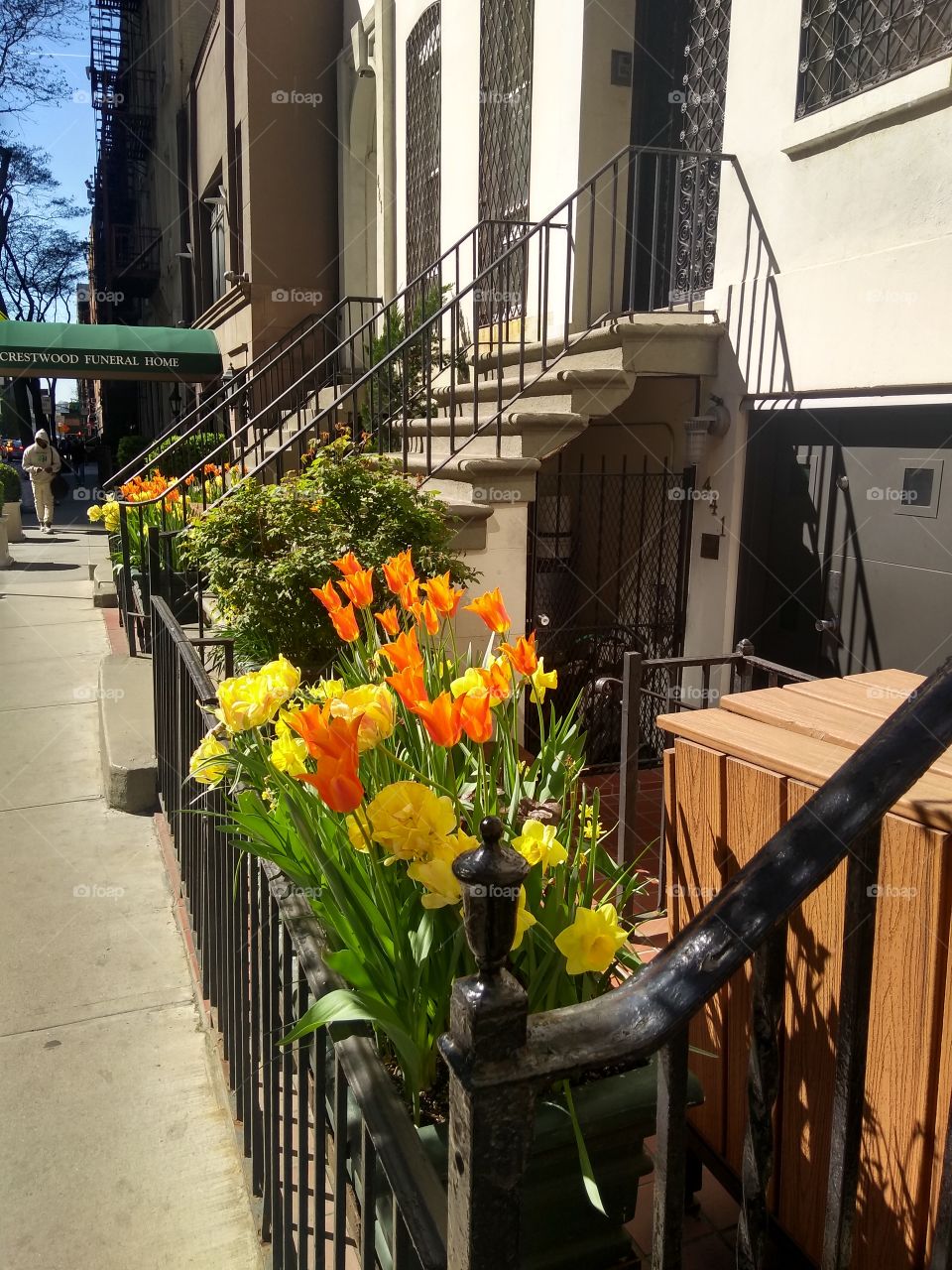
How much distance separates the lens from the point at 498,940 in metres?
0.84

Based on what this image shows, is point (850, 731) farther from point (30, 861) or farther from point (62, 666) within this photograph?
point (62, 666)

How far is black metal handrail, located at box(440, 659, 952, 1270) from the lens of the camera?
85 centimetres

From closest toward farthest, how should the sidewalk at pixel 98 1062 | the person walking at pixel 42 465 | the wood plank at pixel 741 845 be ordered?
the wood plank at pixel 741 845 → the sidewalk at pixel 98 1062 → the person walking at pixel 42 465

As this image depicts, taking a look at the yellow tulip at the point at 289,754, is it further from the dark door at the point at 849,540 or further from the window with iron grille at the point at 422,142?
the window with iron grille at the point at 422,142

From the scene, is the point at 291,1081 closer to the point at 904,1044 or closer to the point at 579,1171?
the point at 579,1171

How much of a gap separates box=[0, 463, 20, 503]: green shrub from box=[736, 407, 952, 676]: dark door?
496 inches

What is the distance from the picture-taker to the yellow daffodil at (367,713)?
5.63ft

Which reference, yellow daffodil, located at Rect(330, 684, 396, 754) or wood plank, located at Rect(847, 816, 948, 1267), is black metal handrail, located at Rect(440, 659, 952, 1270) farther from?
yellow daffodil, located at Rect(330, 684, 396, 754)

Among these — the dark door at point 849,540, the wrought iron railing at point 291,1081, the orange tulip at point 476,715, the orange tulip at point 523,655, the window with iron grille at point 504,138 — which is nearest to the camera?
the wrought iron railing at point 291,1081

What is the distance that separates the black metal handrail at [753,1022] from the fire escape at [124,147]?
2649 centimetres

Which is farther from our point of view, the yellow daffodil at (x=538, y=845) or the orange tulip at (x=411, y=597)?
the orange tulip at (x=411, y=597)

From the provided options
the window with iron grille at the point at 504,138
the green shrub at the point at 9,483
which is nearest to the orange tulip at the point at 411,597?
the window with iron grille at the point at 504,138

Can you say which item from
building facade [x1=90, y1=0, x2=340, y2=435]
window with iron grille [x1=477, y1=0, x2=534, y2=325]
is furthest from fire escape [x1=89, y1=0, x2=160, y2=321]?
window with iron grille [x1=477, y1=0, x2=534, y2=325]

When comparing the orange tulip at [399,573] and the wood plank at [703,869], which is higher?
the orange tulip at [399,573]
